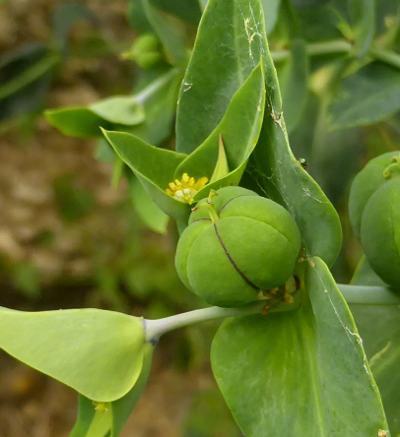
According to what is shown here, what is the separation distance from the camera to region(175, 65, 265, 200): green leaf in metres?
0.80

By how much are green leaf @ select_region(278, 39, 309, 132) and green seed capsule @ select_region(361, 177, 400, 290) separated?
15.6 inches

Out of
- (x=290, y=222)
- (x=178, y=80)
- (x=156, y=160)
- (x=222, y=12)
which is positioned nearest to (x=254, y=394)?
(x=290, y=222)

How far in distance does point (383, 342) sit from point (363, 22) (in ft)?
2.00

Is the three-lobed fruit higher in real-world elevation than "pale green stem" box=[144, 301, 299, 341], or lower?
higher

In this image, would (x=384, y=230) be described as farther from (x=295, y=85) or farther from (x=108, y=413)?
(x=295, y=85)

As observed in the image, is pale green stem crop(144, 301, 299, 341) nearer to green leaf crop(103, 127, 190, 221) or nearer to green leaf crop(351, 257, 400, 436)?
green leaf crop(103, 127, 190, 221)

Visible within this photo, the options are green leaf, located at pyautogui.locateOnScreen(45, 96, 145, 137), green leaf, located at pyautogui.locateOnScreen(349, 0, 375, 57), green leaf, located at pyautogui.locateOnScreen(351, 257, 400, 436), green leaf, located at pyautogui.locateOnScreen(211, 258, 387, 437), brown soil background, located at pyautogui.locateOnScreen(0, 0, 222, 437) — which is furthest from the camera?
brown soil background, located at pyautogui.locateOnScreen(0, 0, 222, 437)

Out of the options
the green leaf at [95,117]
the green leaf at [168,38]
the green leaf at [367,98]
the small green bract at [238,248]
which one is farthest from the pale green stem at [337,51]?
the small green bract at [238,248]

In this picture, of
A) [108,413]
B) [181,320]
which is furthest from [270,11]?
[108,413]

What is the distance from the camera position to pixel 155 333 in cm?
80

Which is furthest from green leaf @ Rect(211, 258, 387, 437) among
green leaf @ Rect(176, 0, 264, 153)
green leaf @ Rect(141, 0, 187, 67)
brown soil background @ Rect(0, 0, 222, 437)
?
brown soil background @ Rect(0, 0, 222, 437)

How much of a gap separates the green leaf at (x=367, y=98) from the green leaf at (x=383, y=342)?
33cm

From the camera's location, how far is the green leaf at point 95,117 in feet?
3.71

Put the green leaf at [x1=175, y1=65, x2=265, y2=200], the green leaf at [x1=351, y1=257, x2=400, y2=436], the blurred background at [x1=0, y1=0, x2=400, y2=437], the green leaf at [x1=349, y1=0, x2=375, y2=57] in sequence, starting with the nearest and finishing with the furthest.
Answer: the green leaf at [x1=175, y1=65, x2=265, y2=200] → the green leaf at [x1=351, y1=257, x2=400, y2=436] → the green leaf at [x1=349, y1=0, x2=375, y2=57] → the blurred background at [x1=0, y1=0, x2=400, y2=437]
